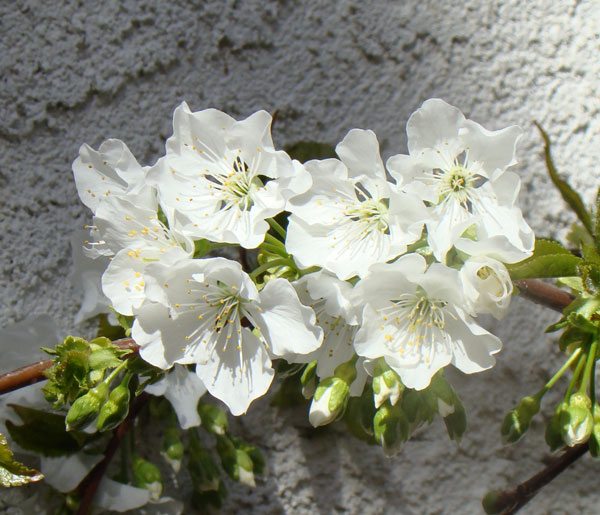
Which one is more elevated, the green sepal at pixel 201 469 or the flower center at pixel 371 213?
the flower center at pixel 371 213

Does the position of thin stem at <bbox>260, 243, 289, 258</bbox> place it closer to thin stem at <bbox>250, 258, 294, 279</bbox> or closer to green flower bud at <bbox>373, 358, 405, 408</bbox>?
thin stem at <bbox>250, 258, 294, 279</bbox>

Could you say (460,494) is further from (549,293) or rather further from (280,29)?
(280,29)

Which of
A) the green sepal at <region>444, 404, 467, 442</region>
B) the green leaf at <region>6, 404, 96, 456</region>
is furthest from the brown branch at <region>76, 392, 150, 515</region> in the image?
the green sepal at <region>444, 404, 467, 442</region>

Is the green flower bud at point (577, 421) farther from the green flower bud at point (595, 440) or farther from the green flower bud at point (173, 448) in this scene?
the green flower bud at point (173, 448)

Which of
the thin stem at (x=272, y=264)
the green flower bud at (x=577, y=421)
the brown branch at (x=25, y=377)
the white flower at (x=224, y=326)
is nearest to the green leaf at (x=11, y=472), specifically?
the brown branch at (x=25, y=377)

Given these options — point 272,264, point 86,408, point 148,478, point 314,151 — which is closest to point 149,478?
point 148,478

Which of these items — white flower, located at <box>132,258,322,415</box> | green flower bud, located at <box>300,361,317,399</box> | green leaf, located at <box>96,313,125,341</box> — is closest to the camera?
white flower, located at <box>132,258,322,415</box>

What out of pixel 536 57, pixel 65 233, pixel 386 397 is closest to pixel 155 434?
pixel 65 233

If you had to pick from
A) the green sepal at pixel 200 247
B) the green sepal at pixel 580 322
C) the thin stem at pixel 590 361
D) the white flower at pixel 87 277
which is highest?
the green sepal at pixel 580 322
